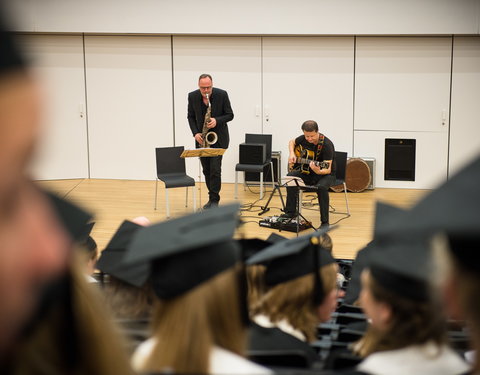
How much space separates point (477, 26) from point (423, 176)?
2.74m

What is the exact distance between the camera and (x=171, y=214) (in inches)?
360

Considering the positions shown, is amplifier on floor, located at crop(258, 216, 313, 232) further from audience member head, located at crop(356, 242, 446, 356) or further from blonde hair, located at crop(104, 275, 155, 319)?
audience member head, located at crop(356, 242, 446, 356)

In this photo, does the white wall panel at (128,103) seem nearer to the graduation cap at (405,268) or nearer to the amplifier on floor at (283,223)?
the amplifier on floor at (283,223)

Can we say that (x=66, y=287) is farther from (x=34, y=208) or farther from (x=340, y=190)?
(x=340, y=190)

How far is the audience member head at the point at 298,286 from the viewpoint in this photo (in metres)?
2.89

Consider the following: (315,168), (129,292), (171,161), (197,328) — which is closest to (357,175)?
(315,168)

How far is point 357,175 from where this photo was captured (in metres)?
10.6

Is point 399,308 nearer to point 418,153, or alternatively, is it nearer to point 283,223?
point 283,223

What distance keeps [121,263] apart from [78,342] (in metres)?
2.59

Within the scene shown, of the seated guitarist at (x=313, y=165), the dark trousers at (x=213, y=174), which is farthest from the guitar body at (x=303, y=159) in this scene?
the dark trousers at (x=213, y=174)

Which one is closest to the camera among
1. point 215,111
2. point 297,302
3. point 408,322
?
point 408,322

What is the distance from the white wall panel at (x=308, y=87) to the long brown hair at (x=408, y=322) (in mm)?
9145

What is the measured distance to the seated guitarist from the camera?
8398 mm

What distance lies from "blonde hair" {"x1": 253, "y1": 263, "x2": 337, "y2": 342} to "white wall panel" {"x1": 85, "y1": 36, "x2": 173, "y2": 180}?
9048 mm
